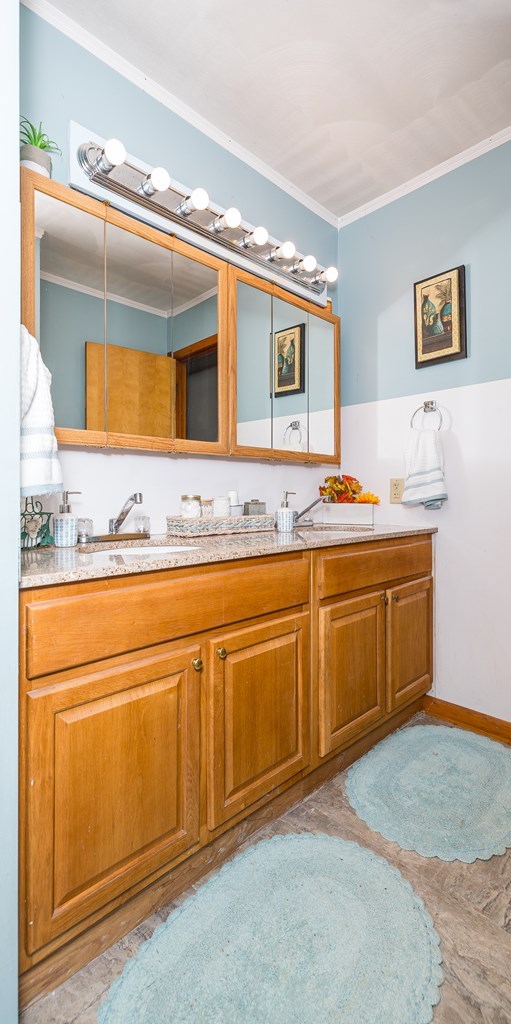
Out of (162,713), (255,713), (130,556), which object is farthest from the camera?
(255,713)

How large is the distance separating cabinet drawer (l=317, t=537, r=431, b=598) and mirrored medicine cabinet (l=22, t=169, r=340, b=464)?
0.64m

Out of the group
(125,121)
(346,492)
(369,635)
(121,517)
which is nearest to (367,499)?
(346,492)

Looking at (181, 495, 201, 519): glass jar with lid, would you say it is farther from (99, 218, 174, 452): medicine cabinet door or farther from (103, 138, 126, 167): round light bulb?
(103, 138, 126, 167): round light bulb

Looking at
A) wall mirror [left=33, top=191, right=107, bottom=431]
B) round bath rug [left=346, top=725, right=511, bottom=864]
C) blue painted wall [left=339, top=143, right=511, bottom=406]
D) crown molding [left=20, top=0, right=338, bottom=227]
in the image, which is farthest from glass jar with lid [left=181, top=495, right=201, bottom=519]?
crown molding [left=20, top=0, right=338, bottom=227]

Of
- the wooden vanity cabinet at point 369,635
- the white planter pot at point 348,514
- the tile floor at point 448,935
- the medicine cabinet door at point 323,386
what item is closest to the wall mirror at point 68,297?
the wooden vanity cabinet at point 369,635

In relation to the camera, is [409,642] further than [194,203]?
Yes

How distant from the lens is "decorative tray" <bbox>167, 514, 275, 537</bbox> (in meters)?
1.65

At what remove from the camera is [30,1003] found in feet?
3.07

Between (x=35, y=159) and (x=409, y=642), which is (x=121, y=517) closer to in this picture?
(x=35, y=159)

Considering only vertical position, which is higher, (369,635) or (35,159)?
(35,159)

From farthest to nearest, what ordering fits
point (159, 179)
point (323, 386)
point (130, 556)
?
point (323, 386)
point (159, 179)
point (130, 556)

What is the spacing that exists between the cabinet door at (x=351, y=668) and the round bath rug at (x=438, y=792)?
0.57 feet

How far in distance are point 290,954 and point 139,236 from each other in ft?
6.83

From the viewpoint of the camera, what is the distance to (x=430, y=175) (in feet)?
7.14
